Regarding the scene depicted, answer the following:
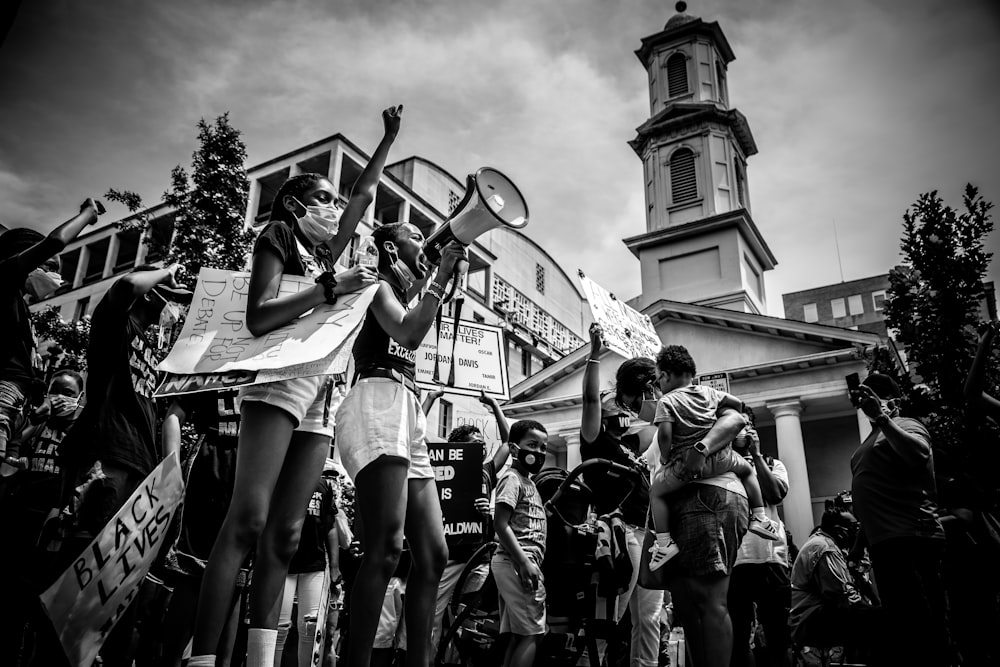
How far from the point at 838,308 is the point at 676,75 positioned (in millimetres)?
48455

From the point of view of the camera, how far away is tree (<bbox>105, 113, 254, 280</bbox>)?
12742 mm

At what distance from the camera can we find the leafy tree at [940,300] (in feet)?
29.2

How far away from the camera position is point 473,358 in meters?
6.27

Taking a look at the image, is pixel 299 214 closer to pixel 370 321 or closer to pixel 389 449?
pixel 370 321

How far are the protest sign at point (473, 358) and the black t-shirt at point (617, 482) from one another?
92cm

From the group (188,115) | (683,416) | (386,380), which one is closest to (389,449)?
(386,380)

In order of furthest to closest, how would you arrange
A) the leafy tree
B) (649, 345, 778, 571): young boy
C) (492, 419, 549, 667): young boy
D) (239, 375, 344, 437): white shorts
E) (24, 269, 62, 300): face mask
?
Answer: 1. the leafy tree
2. (492, 419, 549, 667): young boy
3. (24, 269, 62, 300): face mask
4. (649, 345, 778, 571): young boy
5. (239, 375, 344, 437): white shorts

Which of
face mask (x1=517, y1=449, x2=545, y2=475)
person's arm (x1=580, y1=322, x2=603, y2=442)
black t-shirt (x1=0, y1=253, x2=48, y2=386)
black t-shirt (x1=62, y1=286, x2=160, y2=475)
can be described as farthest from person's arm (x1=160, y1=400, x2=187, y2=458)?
person's arm (x1=580, y1=322, x2=603, y2=442)

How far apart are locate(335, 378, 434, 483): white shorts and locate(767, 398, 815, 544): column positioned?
74.6 feet

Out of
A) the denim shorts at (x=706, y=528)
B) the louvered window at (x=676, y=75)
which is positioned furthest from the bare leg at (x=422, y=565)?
the louvered window at (x=676, y=75)

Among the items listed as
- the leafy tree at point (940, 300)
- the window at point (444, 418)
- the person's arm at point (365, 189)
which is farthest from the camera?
the window at point (444, 418)

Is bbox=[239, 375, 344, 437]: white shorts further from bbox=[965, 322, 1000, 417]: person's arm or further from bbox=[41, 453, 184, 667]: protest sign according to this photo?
bbox=[965, 322, 1000, 417]: person's arm

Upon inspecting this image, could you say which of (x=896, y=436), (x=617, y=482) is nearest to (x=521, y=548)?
(x=617, y=482)

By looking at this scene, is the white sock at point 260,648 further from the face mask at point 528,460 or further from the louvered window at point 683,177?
the louvered window at point 683,177
